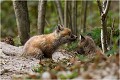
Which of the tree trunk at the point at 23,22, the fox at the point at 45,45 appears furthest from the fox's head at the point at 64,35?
the tree trunk at the point at 23,22

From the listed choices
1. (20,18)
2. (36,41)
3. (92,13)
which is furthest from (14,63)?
(92,13)

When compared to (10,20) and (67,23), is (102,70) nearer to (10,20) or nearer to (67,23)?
(67,23)

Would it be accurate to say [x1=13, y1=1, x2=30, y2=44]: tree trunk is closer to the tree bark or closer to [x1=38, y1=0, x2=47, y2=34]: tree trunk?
[x1=38, y1=0, x2=47, y2=34]: tree trunk

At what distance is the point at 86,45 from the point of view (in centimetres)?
1105

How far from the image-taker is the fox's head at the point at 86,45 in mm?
10707

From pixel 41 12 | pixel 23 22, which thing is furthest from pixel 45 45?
pixel 23 22

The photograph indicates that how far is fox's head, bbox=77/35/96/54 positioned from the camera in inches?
422

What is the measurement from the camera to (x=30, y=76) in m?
6.57

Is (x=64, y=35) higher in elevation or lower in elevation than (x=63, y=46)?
higher

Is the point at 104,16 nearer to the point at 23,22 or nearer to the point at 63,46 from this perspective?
the point at 63,46

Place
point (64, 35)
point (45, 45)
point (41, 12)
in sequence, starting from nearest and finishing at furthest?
1. point (45, 45)
2. point (64, 35)
3. point (41, 12)

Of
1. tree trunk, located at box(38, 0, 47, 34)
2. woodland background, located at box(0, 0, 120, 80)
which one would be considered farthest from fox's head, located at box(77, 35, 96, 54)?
tree trunk, located at box(38, 0, 47, 34)

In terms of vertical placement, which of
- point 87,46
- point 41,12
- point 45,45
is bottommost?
point 45,45

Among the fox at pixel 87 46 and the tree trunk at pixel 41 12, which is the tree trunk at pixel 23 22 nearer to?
the tree trunk at pixel 41 12
